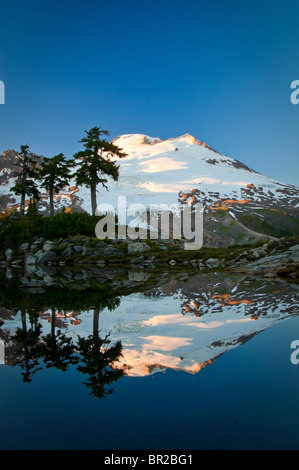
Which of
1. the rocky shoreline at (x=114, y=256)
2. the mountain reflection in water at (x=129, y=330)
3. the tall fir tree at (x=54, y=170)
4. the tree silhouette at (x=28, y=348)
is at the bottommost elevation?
the tree silhouette at (x=28, y=348)

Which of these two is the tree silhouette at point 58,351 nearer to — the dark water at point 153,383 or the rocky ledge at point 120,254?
the dark water at point 153,383

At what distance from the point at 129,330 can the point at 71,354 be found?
1.11m

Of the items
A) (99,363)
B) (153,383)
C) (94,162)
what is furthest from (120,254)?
(153,383)

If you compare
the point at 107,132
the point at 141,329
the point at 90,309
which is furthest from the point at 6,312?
the point at 107,132

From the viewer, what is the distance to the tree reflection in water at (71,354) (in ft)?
9.09

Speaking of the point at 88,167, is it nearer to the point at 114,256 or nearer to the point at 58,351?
the point at 114,256

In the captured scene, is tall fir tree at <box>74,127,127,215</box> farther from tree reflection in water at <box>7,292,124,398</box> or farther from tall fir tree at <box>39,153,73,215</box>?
tree reflection in water at <box>7,292,124,398</box>

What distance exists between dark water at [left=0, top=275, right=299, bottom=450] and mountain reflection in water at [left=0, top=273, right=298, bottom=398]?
2 centimetres

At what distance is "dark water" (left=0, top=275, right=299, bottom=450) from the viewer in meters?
1.90

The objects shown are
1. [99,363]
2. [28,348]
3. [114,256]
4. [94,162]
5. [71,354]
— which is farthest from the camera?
[94,162]

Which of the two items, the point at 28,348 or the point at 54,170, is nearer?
the point at 28,348

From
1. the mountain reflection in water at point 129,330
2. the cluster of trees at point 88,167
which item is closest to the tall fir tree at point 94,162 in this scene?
the cluster of trees at point 88,167

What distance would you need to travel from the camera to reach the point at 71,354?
11.2 feet
